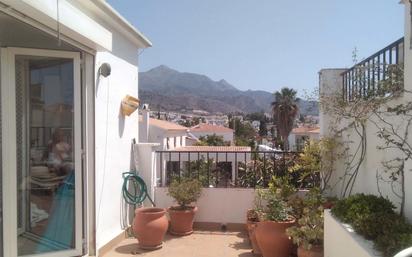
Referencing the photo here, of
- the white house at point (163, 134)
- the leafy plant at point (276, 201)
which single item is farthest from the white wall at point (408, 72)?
the white house at point (163, 134)

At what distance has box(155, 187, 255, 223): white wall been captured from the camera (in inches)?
257

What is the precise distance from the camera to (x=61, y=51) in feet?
14.6

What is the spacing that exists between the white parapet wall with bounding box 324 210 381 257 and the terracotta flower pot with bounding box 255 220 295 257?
0.91m

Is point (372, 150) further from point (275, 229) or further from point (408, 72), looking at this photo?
point (275, 229)

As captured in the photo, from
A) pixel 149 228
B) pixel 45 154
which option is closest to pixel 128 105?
pixel 45 154

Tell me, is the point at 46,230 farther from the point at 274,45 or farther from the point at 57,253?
the point at 274,45

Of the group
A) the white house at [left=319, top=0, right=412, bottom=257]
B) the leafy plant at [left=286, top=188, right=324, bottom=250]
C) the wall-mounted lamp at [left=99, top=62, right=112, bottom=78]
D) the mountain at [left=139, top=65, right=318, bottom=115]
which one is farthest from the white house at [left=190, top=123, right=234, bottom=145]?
the leafy plant at [left=286, top=188, right=324, bottom=250]

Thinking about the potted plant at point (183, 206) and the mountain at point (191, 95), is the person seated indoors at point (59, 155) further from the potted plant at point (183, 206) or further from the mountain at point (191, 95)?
the mountain at point (191, 95)

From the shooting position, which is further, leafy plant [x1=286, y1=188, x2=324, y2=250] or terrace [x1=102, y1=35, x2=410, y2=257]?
leafy plant [x1=286, y1=188, x2=324, y2=250]

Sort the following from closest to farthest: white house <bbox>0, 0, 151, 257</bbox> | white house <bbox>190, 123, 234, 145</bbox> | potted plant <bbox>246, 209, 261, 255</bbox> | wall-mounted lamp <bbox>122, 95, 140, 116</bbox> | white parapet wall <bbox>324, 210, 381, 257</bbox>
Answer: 1. white parapet wall <bbox>324, 210, 381, 257</bbox>
2. white house <bbox>0, 0, 151, 257</bbox>
3. potted plant <bbox>246, 209, 261, 255</bbox>
4. wall-mounted lamp <bbox>122, 95, 140, 116</bbox>
5. white house <bbox>190, 123, 234, 145</bbox>

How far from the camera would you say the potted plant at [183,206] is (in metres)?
6.08

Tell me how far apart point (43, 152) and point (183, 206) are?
8.22ft

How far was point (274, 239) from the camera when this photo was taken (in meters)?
4.72

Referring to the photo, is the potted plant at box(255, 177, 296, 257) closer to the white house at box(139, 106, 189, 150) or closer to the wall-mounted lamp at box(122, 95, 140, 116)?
the wall-mounted lamp at box(122, 95, 140, 116)
